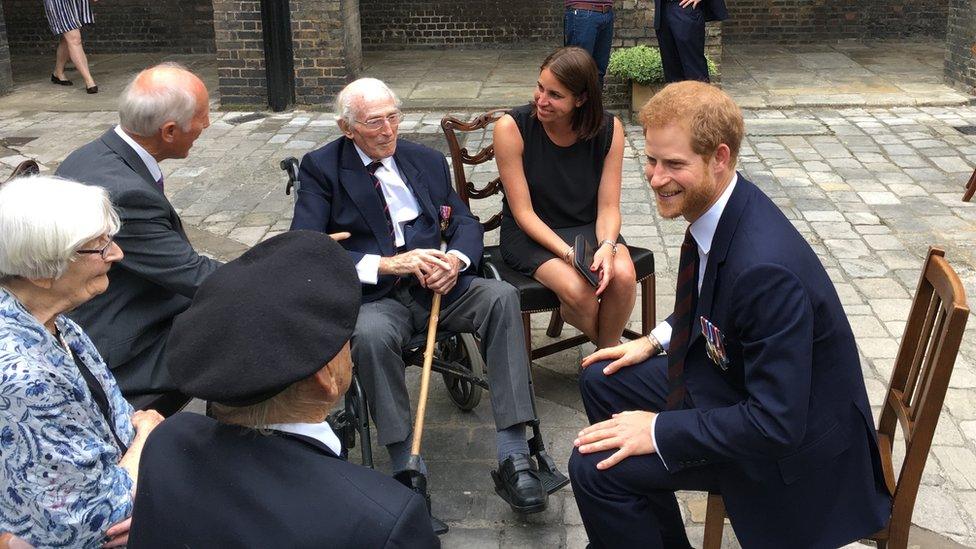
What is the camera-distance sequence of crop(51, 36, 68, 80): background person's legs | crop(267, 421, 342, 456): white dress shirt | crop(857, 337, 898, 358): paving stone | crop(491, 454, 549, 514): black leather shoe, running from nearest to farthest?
crop(267, 421, 342, 456): white dress shirt, crop(491, 454, 549, 514): black leather shoe, crop(857, 337, 898, 358): paving stone, crop(51, 36, 68, 80): background person's legs

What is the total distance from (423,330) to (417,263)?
26 cm

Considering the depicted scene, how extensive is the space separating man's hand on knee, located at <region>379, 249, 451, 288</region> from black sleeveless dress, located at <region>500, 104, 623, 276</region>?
56 centimetres

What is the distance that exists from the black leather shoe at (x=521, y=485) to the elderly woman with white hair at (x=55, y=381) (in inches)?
47.9

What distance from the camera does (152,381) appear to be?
3.28 meters

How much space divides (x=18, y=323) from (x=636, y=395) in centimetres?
172

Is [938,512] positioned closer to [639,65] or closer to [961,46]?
[639,65]

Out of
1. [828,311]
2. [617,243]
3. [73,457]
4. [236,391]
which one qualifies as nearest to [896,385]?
[828,311]

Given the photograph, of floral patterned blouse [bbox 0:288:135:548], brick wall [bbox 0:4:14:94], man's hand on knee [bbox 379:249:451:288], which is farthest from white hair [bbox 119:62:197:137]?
brick wall [bbox 0:4:14:94]

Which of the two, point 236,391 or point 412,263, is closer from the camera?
point 236,391

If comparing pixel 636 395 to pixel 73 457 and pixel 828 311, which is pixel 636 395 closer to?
pixel 828 311

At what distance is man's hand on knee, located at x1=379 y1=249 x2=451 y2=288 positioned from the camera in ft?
12.0

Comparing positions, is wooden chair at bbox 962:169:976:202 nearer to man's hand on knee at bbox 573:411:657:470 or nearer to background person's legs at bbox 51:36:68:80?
man's hand on knee at bbox 573:411:657:470

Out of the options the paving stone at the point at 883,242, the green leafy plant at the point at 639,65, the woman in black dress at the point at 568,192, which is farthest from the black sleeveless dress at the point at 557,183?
the green leafy plant at the point at 639,65

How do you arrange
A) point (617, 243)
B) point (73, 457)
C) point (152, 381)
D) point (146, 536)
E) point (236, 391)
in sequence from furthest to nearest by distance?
point (617, 243)
point (152, 381)
point (73, 457)
point (146, 536)
point (236, 391)
